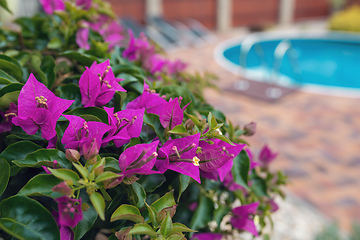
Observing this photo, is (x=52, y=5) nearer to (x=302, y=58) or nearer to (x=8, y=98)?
(x=8, y=98)

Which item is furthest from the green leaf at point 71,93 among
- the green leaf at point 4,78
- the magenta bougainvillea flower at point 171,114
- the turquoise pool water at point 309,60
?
the turquoise pool water at point 309,60

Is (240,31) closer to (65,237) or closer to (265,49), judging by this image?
(265,49)

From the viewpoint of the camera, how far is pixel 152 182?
0.69 meters

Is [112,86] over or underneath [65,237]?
over

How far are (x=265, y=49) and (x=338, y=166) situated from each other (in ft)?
Answer: 28.7

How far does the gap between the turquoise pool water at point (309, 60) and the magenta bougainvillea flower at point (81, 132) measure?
8655mm

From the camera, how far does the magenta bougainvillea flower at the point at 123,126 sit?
637 mm

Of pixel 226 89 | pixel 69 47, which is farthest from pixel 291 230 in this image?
pixel 226 89

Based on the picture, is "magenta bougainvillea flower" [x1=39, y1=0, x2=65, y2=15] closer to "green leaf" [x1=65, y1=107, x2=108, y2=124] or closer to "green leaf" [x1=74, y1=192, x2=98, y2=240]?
"green leaf" [x1=65, y1=107, x2=108, y2=124]

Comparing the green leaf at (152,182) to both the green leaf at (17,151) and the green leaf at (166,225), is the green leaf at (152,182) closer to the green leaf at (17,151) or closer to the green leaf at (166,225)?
the green leaf at (166,225)

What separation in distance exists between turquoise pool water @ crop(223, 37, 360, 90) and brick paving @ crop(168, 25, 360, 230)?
3.15 meters

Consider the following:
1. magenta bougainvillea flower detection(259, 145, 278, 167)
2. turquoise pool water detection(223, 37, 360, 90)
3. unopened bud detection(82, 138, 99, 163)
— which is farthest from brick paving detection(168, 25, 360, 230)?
turquoise pool water detection(223, 37, 360, 90)

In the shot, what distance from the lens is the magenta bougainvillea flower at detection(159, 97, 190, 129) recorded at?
683mm

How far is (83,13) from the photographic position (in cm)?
102
